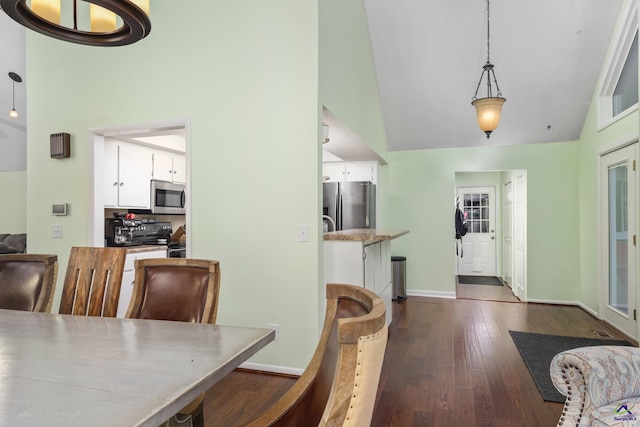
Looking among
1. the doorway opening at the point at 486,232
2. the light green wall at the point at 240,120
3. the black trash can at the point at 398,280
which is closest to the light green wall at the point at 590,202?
the doorway opening at the point at 486,232

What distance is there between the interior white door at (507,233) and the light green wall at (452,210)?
100cm

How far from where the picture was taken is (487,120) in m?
3.45

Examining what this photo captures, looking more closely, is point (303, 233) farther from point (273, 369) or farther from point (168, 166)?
Answer: point (168, 166)

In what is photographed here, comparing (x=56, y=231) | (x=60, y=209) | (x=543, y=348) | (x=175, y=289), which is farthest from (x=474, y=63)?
(x=56, y=231)

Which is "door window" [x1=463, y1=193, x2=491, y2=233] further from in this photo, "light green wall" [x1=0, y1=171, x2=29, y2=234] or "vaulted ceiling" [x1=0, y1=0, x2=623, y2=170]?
"light green wall" [x1=0, y1=171, x2=29, y2=234]

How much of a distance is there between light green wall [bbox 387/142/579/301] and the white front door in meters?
2.28

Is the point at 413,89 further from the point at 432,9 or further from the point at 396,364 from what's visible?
the point at 396,364

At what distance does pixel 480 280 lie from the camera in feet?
23.6

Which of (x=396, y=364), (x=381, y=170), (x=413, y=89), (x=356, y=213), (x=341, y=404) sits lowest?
(x=396, y=364)

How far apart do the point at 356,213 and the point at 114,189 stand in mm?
2942

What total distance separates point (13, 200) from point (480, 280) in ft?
27.2

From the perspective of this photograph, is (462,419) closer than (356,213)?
Yes

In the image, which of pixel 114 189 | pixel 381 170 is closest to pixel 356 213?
pixel 381 170

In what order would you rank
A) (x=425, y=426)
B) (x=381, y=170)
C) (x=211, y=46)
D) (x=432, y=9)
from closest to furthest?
(x=425, y=426)
(x=211, y=46)
(x=432, y=9)
(x=381, y=170)
